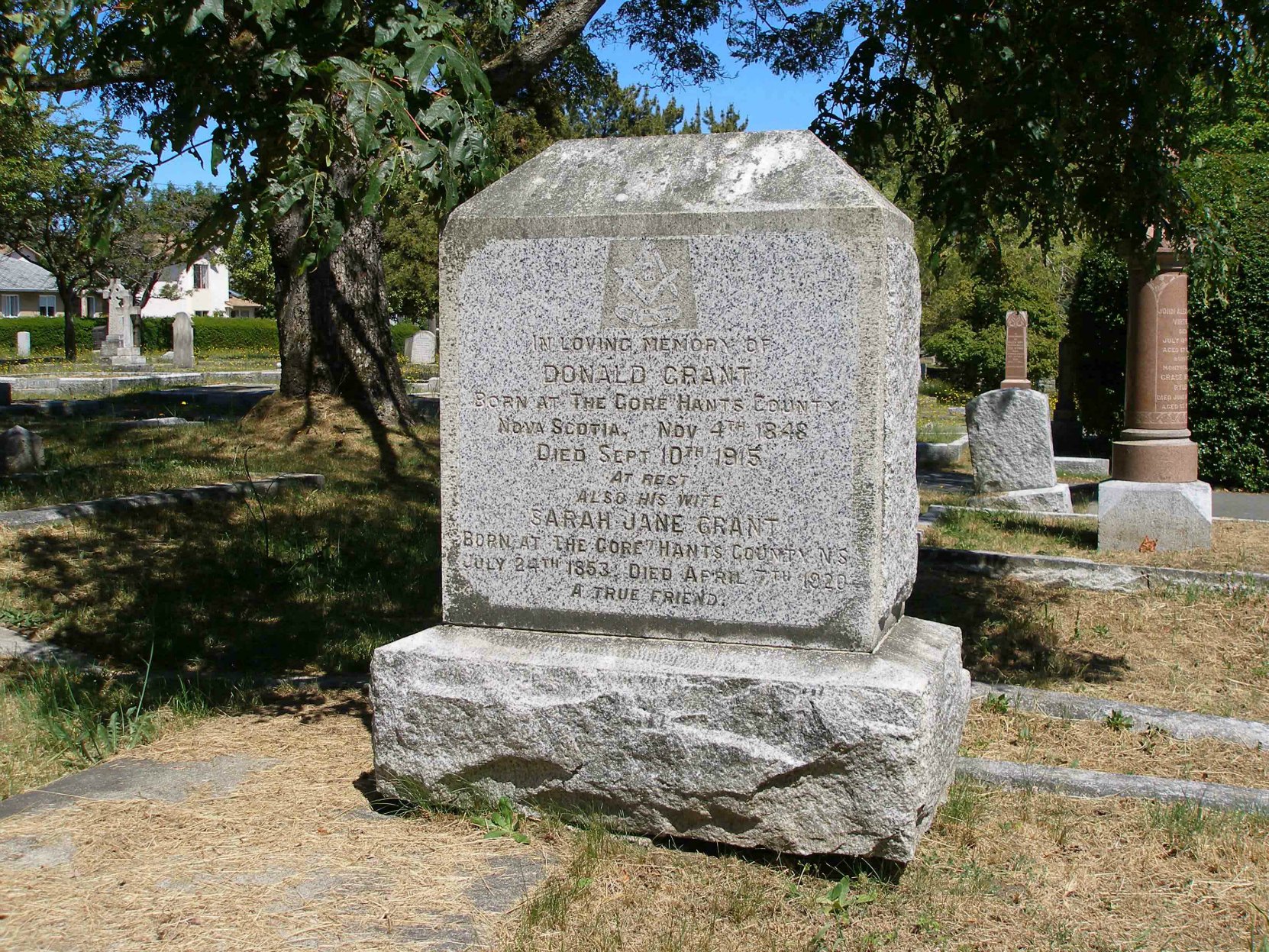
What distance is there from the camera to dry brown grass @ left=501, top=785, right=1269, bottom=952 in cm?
313

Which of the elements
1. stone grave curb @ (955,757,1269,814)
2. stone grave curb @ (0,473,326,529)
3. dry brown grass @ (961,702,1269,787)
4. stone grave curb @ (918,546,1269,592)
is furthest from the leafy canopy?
stone grave curb @ (918,546,1269,592)

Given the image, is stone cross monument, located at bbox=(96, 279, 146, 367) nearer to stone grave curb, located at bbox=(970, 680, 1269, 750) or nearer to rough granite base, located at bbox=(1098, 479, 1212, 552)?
→ rough granite base, located at bbox=(1098, 479, 1212, 552)

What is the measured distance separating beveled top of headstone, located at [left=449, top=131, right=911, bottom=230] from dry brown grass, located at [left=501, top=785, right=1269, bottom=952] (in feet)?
6.59

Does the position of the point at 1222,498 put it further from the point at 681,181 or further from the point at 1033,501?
the point at 681,181

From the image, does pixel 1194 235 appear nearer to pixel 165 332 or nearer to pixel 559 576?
pixel 559 576

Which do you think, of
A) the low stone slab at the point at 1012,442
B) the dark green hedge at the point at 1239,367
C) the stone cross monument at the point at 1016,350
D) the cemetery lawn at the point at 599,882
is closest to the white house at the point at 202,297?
the stone cross monument at the point at 1016,350

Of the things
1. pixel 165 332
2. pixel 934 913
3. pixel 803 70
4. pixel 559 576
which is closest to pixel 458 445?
pixel 559 576

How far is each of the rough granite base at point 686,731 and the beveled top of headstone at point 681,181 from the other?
54.9 inches

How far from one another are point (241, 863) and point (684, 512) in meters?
1.70

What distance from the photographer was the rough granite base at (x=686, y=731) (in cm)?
340

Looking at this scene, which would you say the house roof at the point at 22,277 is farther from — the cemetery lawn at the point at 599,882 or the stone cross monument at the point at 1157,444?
the cemetery lawn at the point at 599,882

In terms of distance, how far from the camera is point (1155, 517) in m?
9.64

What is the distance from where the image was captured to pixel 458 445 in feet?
13.1

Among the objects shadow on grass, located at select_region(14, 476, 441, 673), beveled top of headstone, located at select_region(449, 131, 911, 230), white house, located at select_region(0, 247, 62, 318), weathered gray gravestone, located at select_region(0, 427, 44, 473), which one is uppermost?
white house, located at select_region(0, 247, 62, 318)
